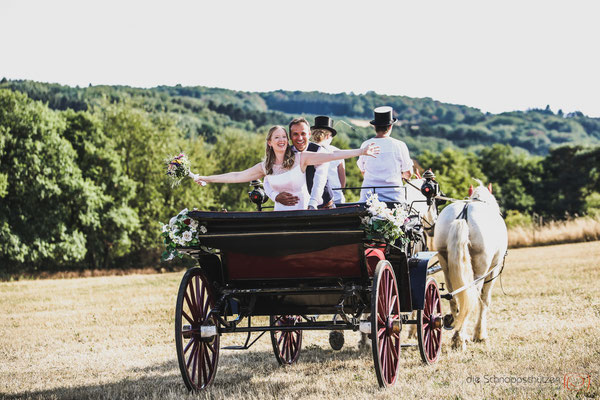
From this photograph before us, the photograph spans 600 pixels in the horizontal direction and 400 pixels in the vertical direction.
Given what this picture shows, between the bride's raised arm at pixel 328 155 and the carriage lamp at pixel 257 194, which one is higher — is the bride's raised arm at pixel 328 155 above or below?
above

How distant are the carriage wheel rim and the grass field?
0.15 metres

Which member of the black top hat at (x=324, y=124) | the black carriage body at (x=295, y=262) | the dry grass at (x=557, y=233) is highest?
the black top hat at (x=324, y=124)

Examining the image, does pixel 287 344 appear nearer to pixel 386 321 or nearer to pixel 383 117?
pixel 386 321

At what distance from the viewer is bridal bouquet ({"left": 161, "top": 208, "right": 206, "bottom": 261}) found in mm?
6223

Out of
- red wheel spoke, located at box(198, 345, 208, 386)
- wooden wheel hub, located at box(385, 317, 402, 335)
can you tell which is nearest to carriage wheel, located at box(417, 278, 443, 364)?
wooden wheel hub, located at box(385, 317, 402, 335)

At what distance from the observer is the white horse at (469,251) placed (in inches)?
325

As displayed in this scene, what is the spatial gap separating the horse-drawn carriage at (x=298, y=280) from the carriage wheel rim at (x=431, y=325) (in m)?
0.30

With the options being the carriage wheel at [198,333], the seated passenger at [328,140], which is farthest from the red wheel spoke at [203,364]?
the seated passenger at [328,140]

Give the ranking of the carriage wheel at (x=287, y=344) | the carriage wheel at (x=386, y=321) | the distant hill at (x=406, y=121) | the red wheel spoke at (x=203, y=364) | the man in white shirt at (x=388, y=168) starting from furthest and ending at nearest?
the distant hill at (x=406, y=121), the man in white shirt at (x=388, y=168), the carriage wheel at (x=287, y=344), the red wheel spoke at (x=203, y=364), the carriage wheel at (x=386, y=321)

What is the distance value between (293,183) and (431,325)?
2131mm

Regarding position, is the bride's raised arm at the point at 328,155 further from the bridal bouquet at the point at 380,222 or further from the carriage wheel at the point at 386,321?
the carriage wheel at the point at 386,321

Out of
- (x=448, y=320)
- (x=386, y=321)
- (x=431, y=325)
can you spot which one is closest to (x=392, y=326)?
(x=386, y=321)

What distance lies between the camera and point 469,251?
28.9ft

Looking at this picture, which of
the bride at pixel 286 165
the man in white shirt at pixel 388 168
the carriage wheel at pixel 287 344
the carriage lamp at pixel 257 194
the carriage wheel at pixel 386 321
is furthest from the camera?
the carriage lamp at pixel 257 194
